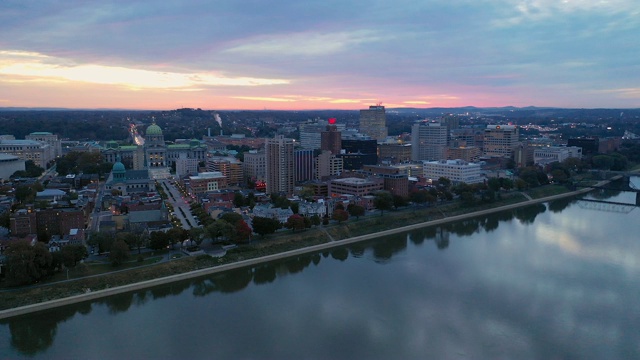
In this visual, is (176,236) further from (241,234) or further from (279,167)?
(279,167)

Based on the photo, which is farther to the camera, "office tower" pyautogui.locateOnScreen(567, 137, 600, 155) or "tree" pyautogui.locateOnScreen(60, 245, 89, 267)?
"office tower" pyautogui.locateOnScreen(567, 137, 600, 155)

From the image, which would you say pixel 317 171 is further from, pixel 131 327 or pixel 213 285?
pixel 131 327

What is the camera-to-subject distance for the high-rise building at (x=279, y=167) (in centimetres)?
1783

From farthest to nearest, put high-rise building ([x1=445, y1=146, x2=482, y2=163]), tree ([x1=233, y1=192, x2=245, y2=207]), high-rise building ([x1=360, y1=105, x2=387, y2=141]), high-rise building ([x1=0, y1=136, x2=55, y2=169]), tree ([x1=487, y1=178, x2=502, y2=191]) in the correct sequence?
high-rise building ([x1=360, y1=105, x2=387, y2=141]), high-rise building ([x1=445, y1=146, x2=482, y2=163]), high-rise building ([x1=0, y1=136, x2=55, y2=169]), tree ([x1=487, y1=178, x2=502, y2=191]), tree ([x1=233, y1=192, x2=245, y2=207])

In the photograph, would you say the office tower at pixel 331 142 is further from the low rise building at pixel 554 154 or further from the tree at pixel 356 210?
the tree at pixel 356 210

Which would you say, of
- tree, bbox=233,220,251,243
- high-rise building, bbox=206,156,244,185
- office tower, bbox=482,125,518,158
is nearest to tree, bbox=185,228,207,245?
tree, bbox=233,220,251,243

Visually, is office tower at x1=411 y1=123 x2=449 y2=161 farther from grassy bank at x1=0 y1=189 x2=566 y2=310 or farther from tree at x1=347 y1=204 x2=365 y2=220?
tree at x1=347 y1=204 x2=365 y2=220

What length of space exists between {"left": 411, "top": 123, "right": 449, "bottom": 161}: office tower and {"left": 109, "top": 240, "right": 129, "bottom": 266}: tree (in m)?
21.6

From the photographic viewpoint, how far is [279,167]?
17875mm

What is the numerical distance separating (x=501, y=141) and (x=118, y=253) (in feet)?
84.7

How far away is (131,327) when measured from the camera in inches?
313

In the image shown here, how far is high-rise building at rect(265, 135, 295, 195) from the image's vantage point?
17.8 m

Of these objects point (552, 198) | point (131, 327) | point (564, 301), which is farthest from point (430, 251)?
point (552, 198)

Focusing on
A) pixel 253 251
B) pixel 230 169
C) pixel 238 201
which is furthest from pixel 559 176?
pixel 253 251
